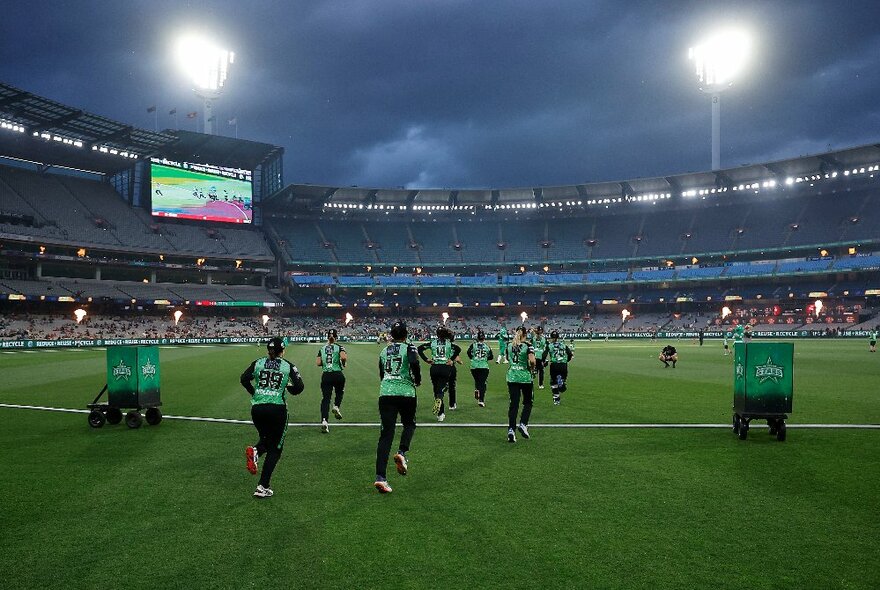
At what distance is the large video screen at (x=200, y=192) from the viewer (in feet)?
257

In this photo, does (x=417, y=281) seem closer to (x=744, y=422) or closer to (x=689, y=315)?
(x=689, y=315)

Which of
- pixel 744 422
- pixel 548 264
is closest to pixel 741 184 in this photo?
pixel 548 264

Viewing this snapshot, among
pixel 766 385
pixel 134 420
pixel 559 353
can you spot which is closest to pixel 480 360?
pixel 559 353

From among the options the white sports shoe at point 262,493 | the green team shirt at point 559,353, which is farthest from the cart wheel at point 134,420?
the green team shirt at point 559,353

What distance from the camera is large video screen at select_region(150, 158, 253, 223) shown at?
78375mm

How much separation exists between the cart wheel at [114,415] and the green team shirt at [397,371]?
26.2 feet

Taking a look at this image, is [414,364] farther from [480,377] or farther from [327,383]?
[480,377]

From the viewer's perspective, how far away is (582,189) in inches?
3578

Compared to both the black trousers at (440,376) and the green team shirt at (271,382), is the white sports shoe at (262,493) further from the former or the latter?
the black trousers at (440,376)

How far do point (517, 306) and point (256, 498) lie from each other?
84.9 m

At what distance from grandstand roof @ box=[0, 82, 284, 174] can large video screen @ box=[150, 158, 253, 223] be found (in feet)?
6.99

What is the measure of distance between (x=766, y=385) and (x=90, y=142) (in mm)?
81082

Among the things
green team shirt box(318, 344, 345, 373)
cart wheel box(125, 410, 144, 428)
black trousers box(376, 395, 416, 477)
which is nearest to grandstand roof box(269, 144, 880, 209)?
cart wheel box(125, 410, 144, 428)

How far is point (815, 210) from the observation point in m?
80.6
